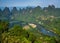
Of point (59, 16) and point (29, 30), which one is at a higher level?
point (59, 16)

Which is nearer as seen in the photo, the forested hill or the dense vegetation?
the dense vegetation

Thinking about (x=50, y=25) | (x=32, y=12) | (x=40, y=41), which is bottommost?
(x=40, y=41)

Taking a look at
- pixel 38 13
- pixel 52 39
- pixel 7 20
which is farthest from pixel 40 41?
pixel 7 20

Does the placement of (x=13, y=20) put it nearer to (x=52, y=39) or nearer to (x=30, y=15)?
(x=30, y=15)

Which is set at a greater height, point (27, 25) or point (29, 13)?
point (29, 13)

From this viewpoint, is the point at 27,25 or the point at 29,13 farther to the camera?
the point at 29,13

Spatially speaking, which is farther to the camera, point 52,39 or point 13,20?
point 13,20

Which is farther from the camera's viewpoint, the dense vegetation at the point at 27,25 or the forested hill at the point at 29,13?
the forested hill at the point at 29,13

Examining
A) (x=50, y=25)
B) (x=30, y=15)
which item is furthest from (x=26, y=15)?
(x=50, y=25)
